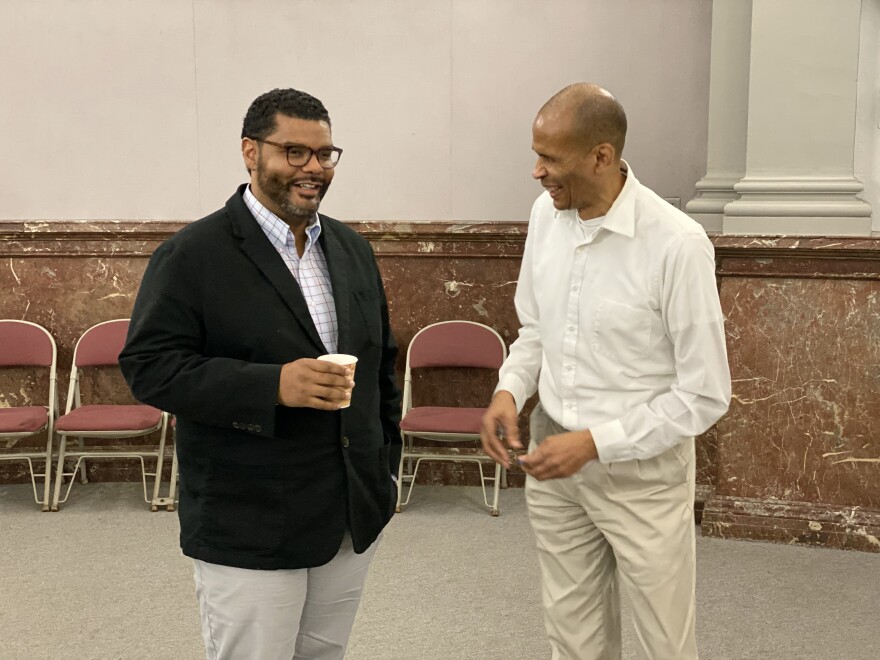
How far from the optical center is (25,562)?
472cm

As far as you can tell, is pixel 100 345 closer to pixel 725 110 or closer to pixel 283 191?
pixel 725 110

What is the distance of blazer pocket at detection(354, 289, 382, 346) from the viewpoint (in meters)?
2.43

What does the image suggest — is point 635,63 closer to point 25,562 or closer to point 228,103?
point 228,103

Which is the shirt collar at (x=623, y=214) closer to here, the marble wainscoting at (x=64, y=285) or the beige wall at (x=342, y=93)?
the beige wall at (x=342, y=93)

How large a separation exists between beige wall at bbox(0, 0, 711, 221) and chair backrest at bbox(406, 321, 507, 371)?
2.28ft

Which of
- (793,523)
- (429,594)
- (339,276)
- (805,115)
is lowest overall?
(429,594)

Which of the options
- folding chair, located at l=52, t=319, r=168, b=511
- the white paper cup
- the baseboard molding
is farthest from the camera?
folding chair, located at l=52, t=319, r=168, b=511

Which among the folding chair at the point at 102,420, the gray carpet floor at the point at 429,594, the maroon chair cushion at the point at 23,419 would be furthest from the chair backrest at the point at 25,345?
the gray carpet floor at the point at 429,594

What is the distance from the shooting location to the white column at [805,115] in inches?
180

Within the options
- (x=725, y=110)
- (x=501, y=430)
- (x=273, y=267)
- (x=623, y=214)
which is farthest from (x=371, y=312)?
(x=725, y=110)

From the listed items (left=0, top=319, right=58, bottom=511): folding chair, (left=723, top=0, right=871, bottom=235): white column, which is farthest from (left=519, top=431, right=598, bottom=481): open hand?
(left=0, top=319, right=58, bottom=511): folding chair

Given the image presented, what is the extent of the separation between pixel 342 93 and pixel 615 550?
160 inches

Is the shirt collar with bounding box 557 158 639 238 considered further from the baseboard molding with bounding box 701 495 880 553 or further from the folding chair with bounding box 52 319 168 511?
the folding chair with bounding box 52 319 168 511

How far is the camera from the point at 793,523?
482 cm
